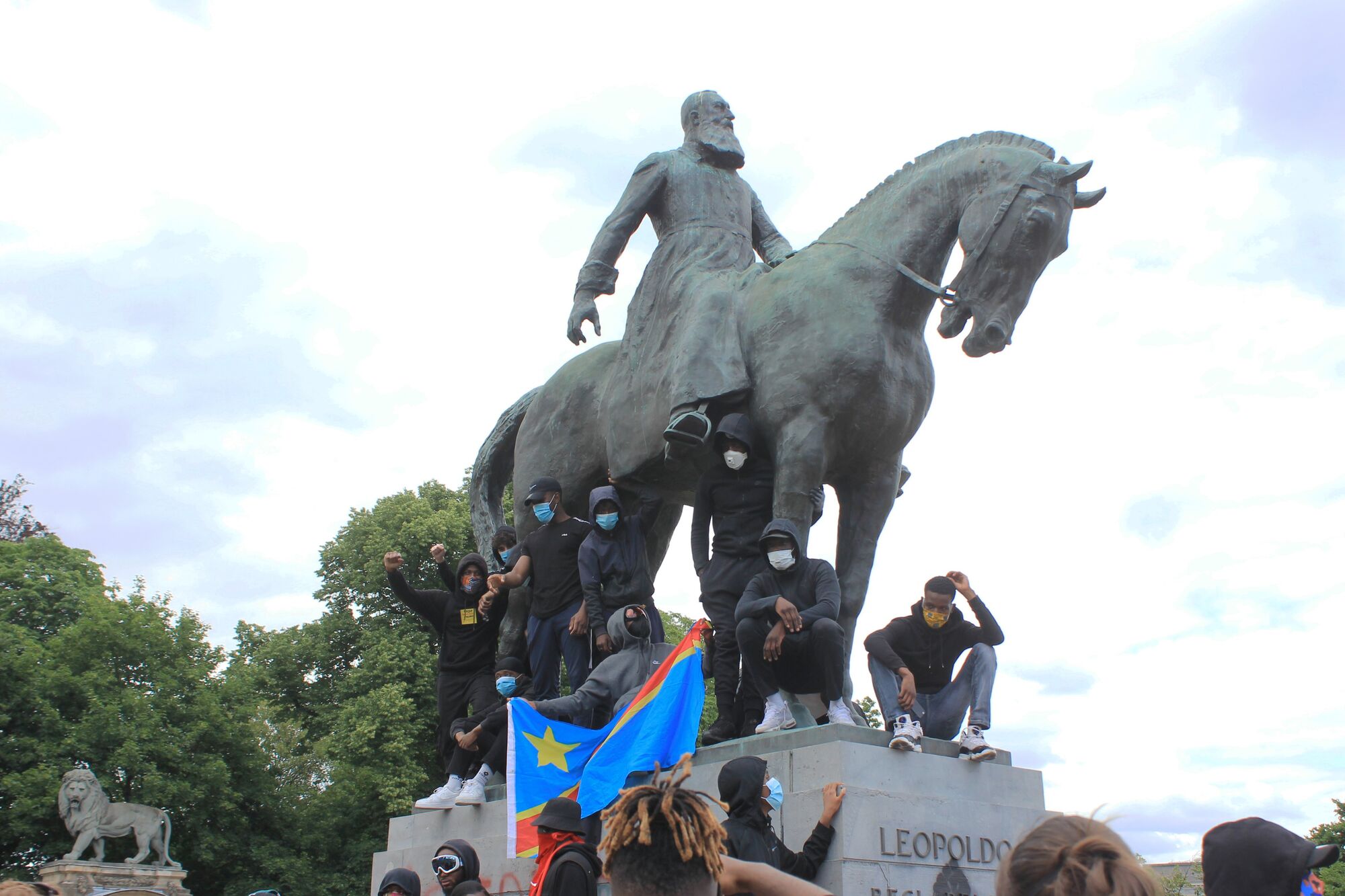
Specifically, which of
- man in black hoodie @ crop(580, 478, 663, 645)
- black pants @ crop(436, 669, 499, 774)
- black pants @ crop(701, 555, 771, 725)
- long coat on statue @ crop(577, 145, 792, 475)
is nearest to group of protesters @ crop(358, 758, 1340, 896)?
black pants @ crop(701, 555, 771, 725)

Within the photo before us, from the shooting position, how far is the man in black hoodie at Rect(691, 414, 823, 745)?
293 inches

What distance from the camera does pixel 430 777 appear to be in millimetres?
27047

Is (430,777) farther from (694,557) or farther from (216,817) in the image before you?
(694,557)

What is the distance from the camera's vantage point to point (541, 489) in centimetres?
932

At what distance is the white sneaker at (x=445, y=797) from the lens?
29.2ft

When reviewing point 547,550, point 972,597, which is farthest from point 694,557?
point 972,597

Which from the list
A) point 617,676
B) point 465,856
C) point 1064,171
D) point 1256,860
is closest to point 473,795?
point 465,856

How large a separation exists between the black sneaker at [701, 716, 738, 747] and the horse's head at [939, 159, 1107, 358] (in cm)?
277

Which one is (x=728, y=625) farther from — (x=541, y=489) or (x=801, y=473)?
(x=541, y=489)

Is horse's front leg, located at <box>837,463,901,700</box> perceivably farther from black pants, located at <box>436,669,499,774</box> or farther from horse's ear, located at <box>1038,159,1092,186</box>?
black pants, located at <box>436,669,499,774</box>

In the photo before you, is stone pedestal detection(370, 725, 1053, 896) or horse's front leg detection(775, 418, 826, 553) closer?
stone pedestal detection(370, 725, 1053, 896)

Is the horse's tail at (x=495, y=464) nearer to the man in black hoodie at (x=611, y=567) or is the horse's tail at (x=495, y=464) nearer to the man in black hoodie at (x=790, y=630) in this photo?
the man in black hoodie at (x=611, y=567)

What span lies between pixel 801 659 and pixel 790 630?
0.97ft

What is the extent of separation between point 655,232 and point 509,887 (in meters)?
5.12
